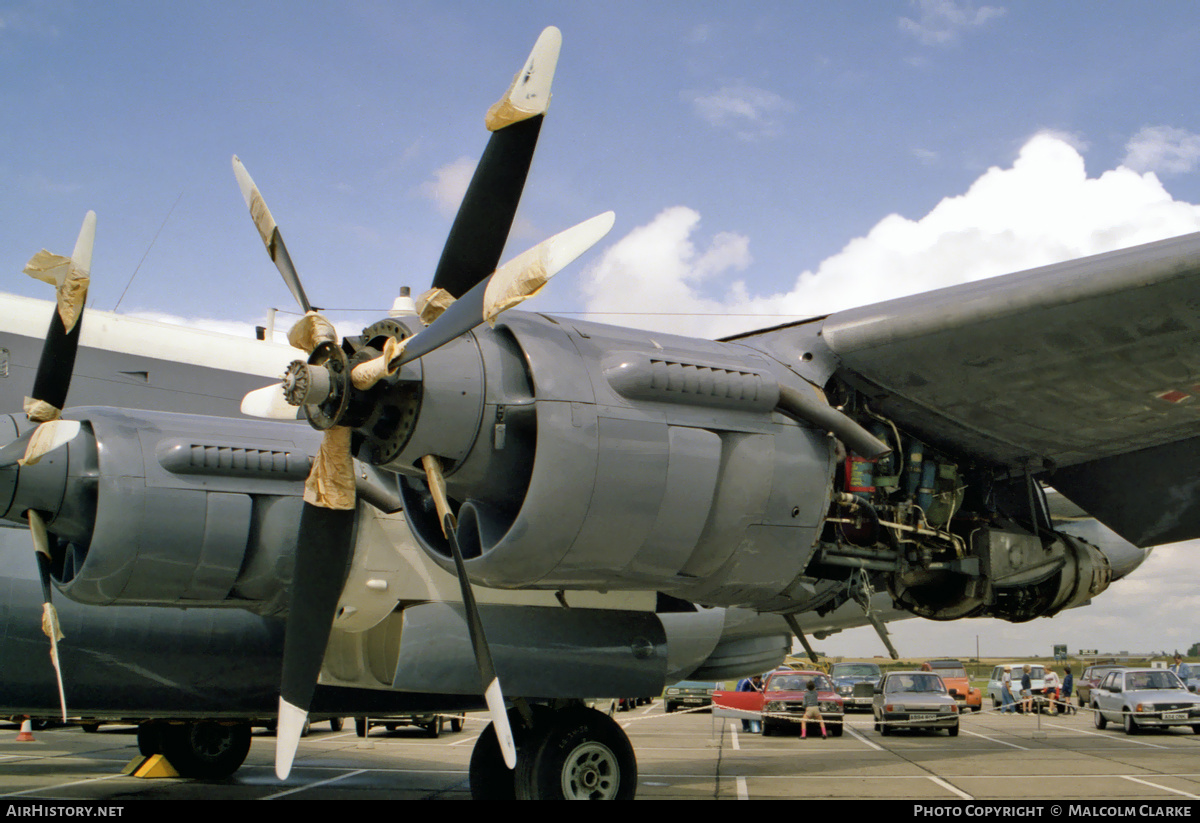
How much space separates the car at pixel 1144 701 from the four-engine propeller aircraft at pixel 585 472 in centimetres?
1336

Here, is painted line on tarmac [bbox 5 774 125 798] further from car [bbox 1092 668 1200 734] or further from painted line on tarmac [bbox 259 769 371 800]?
car [bbox 1092 668 1200 734]

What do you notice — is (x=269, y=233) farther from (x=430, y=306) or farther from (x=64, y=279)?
(x=64, y=279)

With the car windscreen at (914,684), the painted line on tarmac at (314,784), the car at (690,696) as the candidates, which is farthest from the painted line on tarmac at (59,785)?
the car at (690,696)

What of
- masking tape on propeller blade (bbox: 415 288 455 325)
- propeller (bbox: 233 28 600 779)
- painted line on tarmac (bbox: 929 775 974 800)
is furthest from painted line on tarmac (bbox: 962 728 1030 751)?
masking tape on propeller blade (bbox: 415 288 455 325)

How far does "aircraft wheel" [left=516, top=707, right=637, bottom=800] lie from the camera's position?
8.12 metres

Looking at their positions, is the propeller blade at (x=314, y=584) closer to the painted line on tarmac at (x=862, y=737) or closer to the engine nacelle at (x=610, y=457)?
the engine nacelle at (x=610, y=457)

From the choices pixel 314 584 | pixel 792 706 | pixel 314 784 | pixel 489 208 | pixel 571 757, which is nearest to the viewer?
pixel 489 208

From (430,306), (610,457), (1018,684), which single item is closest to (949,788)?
(610,457)

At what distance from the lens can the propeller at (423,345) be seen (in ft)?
19.7

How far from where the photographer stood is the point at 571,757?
8.24 metres

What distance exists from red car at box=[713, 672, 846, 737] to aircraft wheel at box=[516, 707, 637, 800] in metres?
14.2

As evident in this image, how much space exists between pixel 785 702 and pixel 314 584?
16.9m

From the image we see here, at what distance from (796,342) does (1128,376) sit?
2.75 metres
